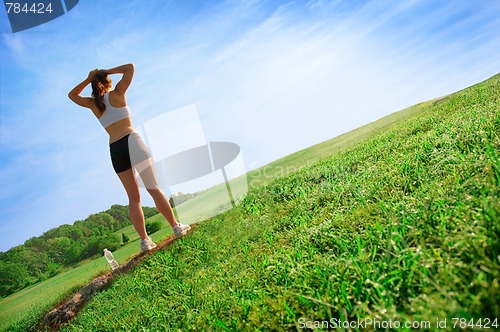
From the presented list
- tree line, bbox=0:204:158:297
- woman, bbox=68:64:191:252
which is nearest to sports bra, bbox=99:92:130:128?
woman, bbox=68:64:191:252

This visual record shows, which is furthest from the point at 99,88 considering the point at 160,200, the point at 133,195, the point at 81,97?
the point at 160,200

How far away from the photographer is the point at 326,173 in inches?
224

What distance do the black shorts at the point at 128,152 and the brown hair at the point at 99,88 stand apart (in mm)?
694

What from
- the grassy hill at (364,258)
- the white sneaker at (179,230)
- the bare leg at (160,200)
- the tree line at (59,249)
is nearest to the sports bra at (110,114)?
the bare leg at (160,200)

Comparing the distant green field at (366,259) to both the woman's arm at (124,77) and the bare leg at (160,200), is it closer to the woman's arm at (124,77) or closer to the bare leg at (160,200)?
the bare leg at (160,200)

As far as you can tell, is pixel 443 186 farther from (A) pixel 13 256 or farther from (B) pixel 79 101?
(A) pixel 13 256

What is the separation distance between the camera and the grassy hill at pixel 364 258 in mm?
1562

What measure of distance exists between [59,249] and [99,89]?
13.4 metres

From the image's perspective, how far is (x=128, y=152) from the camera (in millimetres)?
5926

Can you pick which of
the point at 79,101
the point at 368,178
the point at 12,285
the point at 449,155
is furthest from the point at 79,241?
the point at 449,155

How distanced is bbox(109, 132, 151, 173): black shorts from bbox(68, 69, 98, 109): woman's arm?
891 mm

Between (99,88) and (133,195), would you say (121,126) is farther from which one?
(133,195)

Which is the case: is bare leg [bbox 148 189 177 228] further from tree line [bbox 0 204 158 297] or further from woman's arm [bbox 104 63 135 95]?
tree line [bbox 0 204 158 297]

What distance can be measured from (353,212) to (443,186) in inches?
29.6
